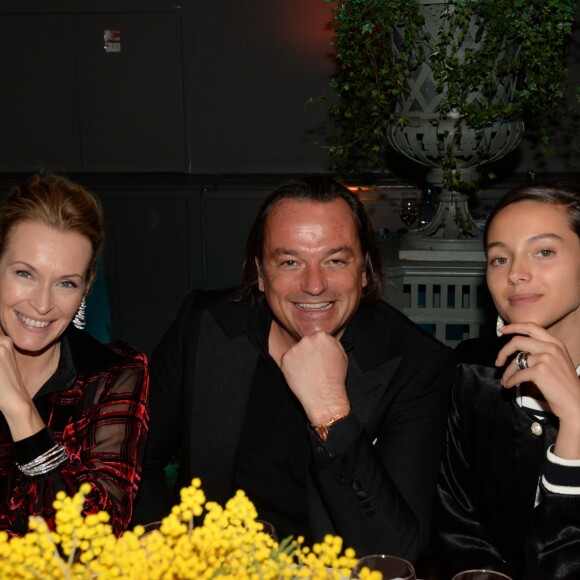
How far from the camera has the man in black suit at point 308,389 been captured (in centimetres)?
173

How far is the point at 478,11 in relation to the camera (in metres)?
2.86

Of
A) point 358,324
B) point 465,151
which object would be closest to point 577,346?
point 358,324

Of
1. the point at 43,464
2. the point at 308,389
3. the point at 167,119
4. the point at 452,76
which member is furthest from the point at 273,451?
the point at 167,119

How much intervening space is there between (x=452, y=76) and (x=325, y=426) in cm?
167

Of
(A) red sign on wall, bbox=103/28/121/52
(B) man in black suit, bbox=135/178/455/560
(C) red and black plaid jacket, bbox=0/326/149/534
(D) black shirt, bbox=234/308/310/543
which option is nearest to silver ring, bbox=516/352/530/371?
(B) man in black suit, bbox=135/178/455/560

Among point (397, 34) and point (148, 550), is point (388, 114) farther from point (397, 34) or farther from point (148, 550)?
point (148, 550)

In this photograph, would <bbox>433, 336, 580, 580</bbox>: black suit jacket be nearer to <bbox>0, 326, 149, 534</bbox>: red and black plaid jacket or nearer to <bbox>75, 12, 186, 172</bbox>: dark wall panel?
<bbox>0, 326, 149, 534</bbox>: red and black plaid jacket

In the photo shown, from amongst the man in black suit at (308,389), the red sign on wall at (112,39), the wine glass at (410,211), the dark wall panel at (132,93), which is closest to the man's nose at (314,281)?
the man in black suit at (308,389)

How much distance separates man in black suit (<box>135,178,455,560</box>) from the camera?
1.73 metres

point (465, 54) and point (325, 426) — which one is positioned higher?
point (465, 54)

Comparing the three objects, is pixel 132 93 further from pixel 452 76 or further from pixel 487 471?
pixel 487 471

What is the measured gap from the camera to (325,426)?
5.64 feet

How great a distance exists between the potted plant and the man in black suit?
1082mm

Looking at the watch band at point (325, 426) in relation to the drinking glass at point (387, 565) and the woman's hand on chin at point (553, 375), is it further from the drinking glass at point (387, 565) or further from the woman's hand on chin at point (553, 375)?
the drinking glass at point (387, 565)
